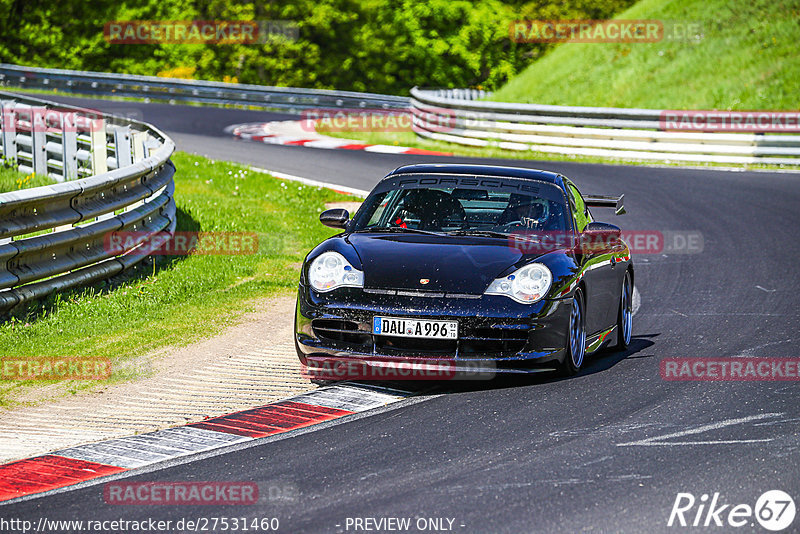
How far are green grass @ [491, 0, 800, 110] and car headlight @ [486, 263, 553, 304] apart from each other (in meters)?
22.4

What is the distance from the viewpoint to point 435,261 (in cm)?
746

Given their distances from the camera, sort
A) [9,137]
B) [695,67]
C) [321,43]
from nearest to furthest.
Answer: [9,137]
[695,67]
[321,43]

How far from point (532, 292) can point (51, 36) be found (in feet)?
181

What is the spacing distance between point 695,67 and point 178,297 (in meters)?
23.8

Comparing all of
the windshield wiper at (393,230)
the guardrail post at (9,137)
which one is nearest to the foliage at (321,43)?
the guardrail post at (9,137)

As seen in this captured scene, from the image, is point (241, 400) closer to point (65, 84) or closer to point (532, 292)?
point (532, 292)

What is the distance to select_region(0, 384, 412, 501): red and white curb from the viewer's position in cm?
569

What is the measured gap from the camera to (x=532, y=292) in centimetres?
732

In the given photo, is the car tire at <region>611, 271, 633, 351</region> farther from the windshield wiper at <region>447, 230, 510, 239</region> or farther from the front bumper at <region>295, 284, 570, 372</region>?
the front bumper at <region>295, 284, 570, 372</region>
